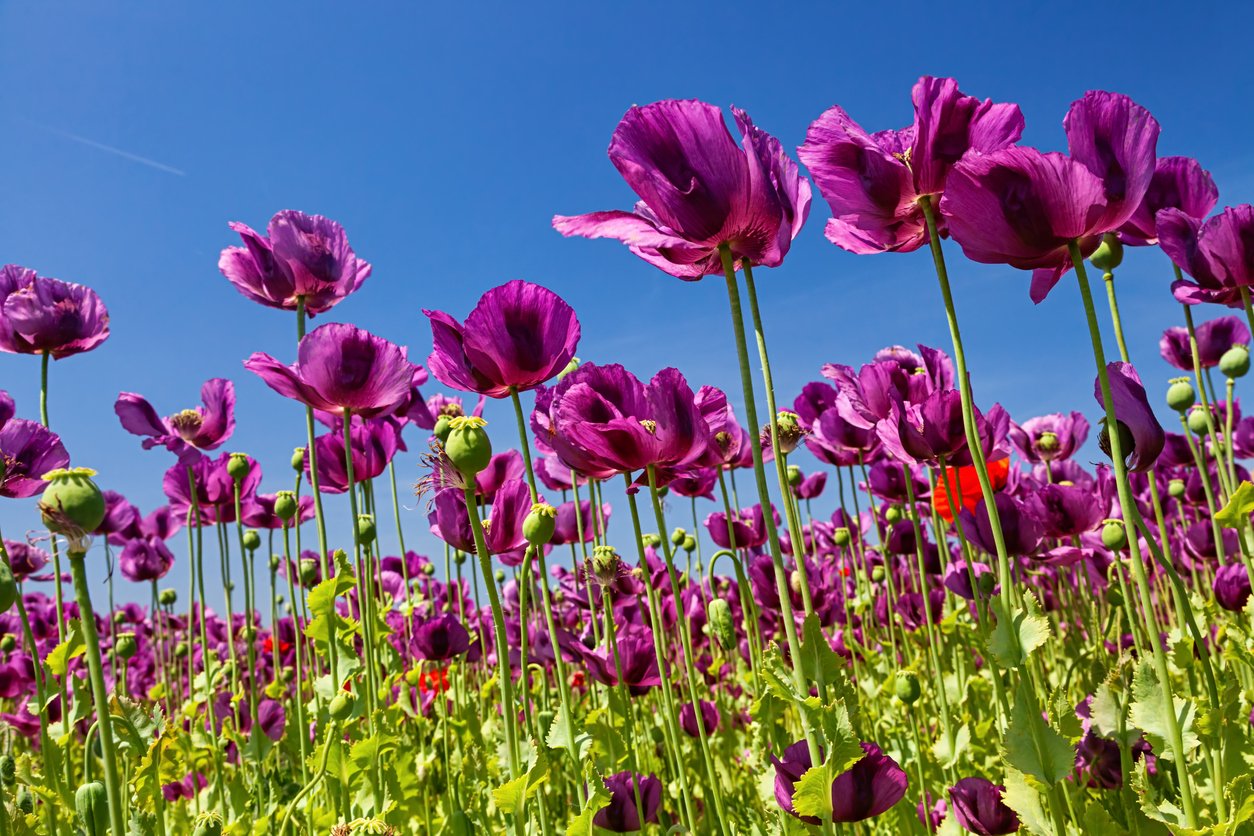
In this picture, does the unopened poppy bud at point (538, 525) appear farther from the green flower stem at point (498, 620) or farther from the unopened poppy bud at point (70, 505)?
the unopened poppy bud at point (70, 505)

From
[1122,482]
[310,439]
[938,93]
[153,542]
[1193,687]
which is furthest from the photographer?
[153,542]

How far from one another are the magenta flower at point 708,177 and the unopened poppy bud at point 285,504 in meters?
2.33

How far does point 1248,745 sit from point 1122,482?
1.04 meters

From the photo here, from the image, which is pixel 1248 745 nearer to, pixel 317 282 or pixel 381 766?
pixel 381 766

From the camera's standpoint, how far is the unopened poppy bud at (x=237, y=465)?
3523 mm

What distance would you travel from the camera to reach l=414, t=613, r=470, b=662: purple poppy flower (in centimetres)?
325

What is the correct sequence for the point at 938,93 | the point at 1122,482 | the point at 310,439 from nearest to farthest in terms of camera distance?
1. the point at 1122,482
2. the point at 938,93
3. the point at 310,439

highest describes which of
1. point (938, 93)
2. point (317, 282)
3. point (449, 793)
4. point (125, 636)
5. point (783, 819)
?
point (317, 282)

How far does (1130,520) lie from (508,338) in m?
1.13

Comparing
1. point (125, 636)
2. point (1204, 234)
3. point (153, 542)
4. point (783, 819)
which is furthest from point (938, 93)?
point (153, 542)

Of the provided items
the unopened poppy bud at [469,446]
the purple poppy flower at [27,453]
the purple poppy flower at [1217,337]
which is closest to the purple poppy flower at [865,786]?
the unopened poppy bud at [469,446]

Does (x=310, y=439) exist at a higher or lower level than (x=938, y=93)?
lower

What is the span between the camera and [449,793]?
3.16 meters

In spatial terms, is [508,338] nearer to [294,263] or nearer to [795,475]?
[294,263]
